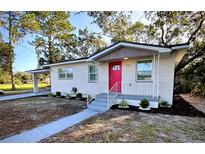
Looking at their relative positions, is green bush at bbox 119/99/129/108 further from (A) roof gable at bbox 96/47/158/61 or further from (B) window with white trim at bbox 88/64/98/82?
(B) window with white trim at bbox 88/64/98/82

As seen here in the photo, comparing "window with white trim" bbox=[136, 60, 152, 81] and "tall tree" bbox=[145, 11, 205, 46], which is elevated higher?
"tall tree" bbox=[145, 11, 205, 46]

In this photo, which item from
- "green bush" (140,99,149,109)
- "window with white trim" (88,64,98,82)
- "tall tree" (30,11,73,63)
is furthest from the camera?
"tall tree" (30,11,73,63)

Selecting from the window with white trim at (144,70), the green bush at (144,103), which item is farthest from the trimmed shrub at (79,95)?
the green bush at (144,103)

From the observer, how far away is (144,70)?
7.90 m

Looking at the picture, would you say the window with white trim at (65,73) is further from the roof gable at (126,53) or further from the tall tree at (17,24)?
the tall tree at (17,24)

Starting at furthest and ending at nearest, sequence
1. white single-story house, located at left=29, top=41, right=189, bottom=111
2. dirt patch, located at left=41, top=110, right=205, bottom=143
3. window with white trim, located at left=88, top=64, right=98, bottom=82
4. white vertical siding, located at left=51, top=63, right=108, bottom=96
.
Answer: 1. window with white trim, located at left=88, top=64, right=98, bottom=82
2. white vertical siding, located at left=51, top=63, right=108, bottom=96
3. white single-story house, located at left=29, top=41, right=189, bottom=111
4. dirt patch, located at left=41, top=110, right=205, bottom=143

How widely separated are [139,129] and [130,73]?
4.47m

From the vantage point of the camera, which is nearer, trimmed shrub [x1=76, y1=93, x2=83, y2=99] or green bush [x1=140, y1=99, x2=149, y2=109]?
green bush [x1=140, y1=99, x2=149, y2=109]

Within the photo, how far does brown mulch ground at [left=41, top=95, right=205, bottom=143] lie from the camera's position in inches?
149

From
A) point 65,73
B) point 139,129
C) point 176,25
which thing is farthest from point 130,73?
point 176,25

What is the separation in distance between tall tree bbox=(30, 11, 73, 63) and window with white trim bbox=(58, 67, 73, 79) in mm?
11078

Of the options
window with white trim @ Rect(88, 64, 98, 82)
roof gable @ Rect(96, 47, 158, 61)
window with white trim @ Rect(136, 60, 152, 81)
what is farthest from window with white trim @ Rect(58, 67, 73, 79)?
window with white trim @ Rect(136, 60, 152, 81)

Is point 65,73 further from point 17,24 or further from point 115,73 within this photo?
point 17,24

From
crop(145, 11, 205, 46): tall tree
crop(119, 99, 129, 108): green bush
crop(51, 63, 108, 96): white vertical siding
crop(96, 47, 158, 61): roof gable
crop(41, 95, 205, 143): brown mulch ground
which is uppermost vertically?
crop(145, 11, 205, 46): tall tree
